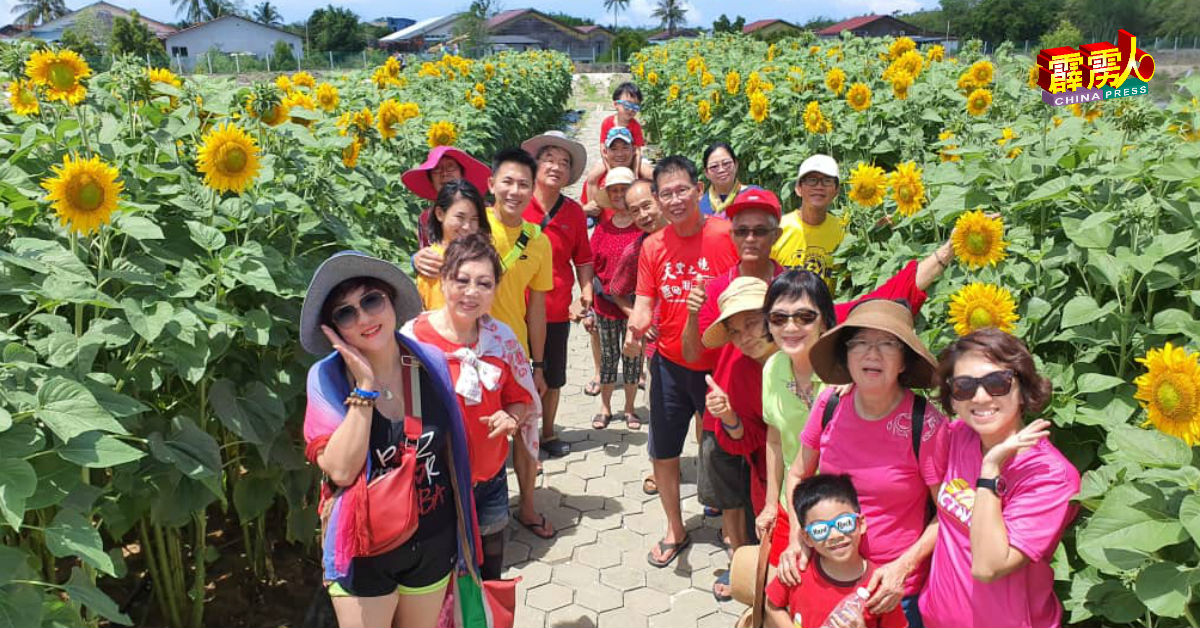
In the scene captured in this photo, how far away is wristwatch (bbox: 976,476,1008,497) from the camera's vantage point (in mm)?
1848

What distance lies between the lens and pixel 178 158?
3082 mm

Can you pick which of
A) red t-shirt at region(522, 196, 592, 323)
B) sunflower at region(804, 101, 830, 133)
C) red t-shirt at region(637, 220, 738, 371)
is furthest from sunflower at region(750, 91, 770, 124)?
red t-shirt at region(637, 220, 738, 371)

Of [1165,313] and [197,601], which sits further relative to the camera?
[197,601]

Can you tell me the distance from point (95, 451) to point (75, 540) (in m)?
0.19

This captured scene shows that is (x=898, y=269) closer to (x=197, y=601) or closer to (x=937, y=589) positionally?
(x=937, y=589)

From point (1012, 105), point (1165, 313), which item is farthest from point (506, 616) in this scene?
point (1012, 105)

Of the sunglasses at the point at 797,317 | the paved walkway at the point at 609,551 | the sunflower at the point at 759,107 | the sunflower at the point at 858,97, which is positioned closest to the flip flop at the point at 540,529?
the paved walkway at the point at 609,551

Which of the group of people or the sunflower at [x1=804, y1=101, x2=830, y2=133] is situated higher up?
the sunflower at [x1=804, y1=101, x2=830, y2=133]

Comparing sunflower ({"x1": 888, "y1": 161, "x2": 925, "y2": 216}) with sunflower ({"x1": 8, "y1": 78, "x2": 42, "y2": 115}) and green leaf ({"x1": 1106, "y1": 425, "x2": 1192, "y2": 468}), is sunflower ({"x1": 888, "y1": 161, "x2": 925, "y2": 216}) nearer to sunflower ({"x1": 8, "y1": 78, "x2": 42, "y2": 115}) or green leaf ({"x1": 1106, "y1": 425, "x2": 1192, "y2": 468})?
green leaf ({"x1": 1106, "y1": 425, "x2": 1192, "y2": 468})

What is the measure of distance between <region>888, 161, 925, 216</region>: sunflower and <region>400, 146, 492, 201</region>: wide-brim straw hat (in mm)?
1828

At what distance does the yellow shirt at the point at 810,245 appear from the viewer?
377 centimetres

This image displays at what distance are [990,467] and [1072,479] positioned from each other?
194 millimetres

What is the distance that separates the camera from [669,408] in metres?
3.63

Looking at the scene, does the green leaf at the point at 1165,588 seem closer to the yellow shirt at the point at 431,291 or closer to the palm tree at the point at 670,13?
the yellow shirt at the point at 431,291
